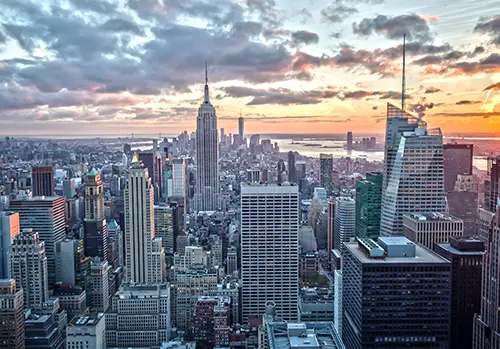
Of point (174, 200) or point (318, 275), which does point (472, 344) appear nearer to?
point (318, 275)

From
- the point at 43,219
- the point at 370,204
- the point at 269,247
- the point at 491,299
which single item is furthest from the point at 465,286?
the point at 43,219

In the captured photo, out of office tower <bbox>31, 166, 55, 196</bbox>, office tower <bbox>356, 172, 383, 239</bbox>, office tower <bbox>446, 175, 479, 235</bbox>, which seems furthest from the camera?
office tower <bbox>31, 166, 55, 196</bbox>

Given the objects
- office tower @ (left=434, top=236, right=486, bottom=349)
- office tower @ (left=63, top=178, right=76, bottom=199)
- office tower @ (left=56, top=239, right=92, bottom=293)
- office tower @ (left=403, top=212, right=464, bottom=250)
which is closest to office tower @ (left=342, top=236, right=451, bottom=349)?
office tower @ (left=434, top=236, right=486, bottom=349)

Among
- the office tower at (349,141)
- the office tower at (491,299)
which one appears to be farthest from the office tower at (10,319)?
the office tower at (349,141)

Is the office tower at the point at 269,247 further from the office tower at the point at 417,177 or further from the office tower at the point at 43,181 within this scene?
the office tower at the point at 43,181

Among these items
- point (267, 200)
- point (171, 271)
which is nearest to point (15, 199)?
point (171, 271)

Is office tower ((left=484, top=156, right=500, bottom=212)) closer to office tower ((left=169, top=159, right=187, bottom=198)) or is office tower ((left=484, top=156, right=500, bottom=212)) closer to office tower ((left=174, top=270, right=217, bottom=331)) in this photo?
office tower ((left=174, top=270, right=217, bottom=331))
